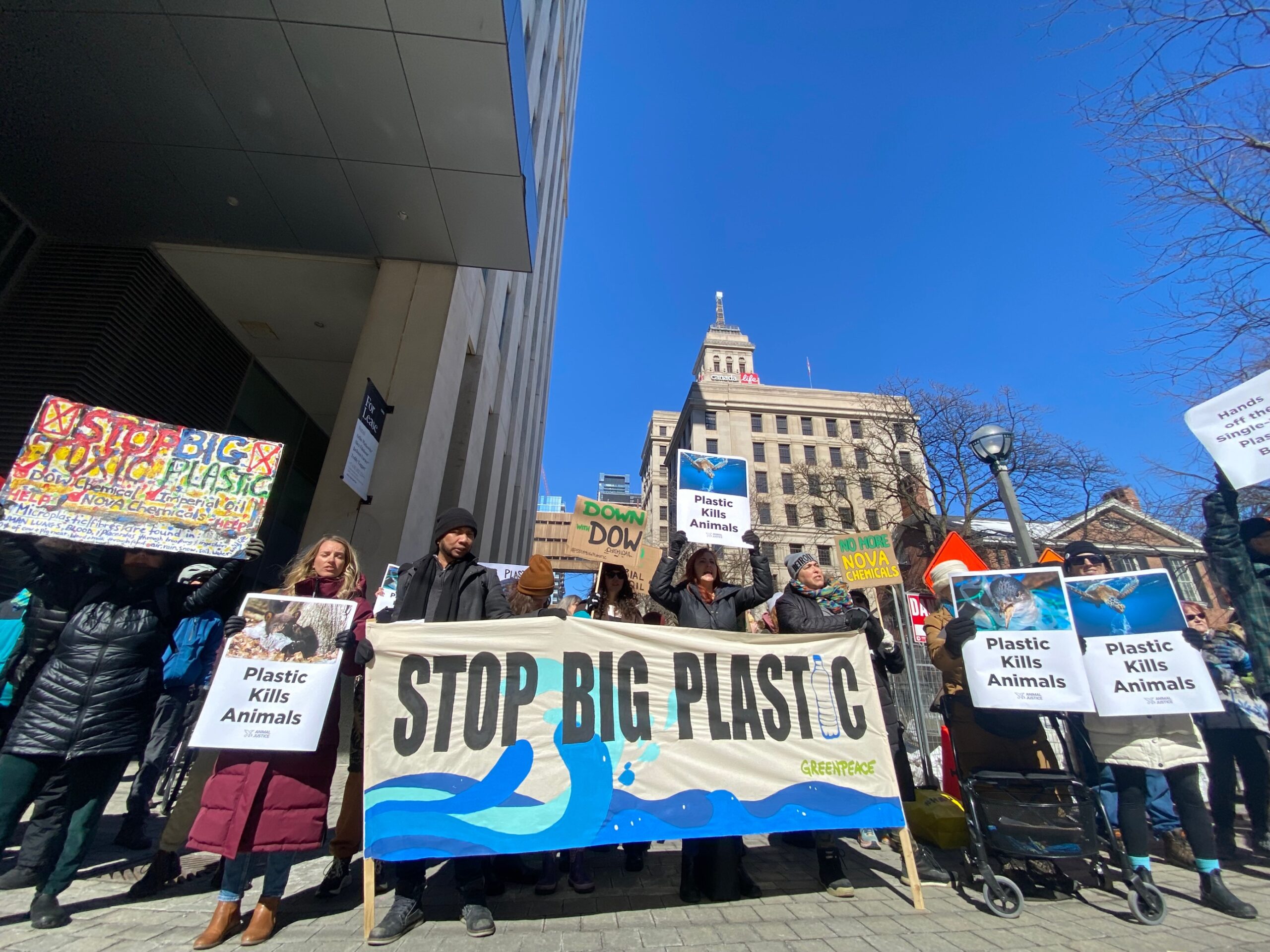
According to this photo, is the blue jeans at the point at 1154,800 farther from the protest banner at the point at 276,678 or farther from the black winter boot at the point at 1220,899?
the protest banner at the point at 276,678

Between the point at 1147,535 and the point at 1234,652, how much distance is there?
2095 centimetres

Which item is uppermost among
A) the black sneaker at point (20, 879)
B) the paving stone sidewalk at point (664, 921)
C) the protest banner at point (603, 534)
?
the protest banner at point (603, 534)

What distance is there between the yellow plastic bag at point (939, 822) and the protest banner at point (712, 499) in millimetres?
2597

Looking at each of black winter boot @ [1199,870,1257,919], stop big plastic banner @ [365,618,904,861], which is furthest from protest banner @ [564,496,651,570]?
black winter boot @ [1199,870,1257,919]

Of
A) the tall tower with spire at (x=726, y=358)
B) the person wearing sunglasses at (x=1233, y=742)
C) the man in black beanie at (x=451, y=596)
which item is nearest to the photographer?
the man in black beanie at (x=451, y=596)

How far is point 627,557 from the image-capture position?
6875mm

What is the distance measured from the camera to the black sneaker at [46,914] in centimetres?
254

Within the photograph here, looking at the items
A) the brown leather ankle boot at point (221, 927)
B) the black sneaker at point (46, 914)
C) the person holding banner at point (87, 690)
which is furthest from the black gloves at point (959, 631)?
the black sneaker at point (46, 914)

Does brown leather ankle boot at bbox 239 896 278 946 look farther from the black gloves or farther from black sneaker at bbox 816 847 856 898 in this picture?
the black gloves

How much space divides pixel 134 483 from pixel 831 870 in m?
5.14

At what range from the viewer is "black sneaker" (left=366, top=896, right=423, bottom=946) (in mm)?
2510

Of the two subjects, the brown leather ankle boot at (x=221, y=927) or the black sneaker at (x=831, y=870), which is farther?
A: the black sneaker at (x=831, y=870)

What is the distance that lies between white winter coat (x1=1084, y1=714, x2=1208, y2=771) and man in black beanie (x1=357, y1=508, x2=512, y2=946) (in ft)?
13.1

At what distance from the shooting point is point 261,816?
104 inches
